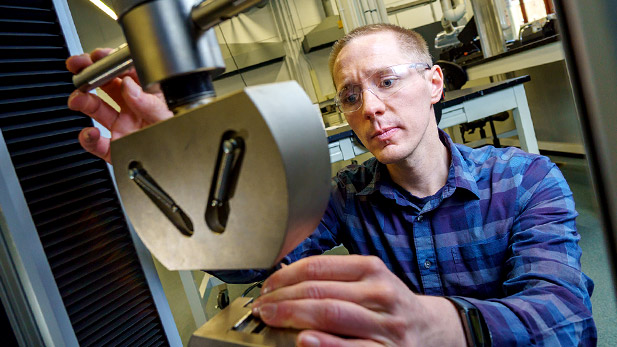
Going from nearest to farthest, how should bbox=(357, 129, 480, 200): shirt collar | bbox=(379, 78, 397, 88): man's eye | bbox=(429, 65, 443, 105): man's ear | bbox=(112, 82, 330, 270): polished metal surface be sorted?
1. bbox=(112, 82, 330, 270): polished metal surface
2. bbox=(357, 129, 480, 200): shirt collar
3. bbox=(379, 78, 397, 88): man's eye
4. bbox=(429, 65, 443, 105): man's ear

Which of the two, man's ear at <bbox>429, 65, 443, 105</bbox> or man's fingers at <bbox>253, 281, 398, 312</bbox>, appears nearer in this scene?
man's fingers at <bbox>253, 281, 398, 312</bbox>

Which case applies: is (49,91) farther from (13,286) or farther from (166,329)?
(166,329)

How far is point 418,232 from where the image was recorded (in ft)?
3.34

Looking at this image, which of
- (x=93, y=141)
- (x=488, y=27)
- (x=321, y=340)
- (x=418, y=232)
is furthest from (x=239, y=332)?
(x=488, y=27)

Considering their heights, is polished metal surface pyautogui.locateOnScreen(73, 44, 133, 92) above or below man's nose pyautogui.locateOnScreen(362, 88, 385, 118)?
above

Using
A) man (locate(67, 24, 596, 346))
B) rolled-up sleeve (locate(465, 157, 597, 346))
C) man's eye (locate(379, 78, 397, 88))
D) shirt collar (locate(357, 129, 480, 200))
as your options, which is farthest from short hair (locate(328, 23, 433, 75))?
rolled-up sleeve (locate(465, 157, 597, 346))

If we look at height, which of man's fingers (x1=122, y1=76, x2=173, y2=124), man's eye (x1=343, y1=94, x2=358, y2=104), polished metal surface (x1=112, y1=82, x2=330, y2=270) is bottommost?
polished metal surface (x1=112, y1=82, x2=330, y2=270)

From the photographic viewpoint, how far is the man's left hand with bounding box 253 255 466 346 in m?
0.27

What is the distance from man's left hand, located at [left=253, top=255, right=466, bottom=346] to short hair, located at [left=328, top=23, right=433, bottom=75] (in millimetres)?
964

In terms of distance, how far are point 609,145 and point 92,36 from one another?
1.36 meters

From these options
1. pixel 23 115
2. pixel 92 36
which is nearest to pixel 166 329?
pixel 23 115

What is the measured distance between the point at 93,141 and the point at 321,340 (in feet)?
1.20

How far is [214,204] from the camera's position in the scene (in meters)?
0.25

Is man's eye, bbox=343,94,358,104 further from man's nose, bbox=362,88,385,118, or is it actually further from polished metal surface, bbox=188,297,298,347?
polished metal surface, bbox=188,297,298,347
